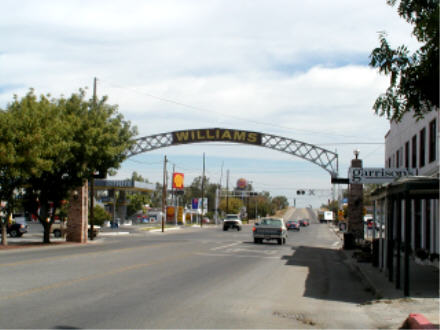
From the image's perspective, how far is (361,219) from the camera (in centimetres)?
3806

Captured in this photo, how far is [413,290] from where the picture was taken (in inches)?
542

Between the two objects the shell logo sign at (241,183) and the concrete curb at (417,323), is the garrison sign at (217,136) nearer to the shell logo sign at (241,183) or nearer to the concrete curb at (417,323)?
the concrete curb at (417,323)

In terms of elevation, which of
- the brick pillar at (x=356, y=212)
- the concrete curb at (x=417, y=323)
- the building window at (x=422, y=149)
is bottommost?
the concrete curb at (x=417, y=323)

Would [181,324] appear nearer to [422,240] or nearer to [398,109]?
[398,109]

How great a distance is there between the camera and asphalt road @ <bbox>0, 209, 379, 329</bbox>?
29.9 ft

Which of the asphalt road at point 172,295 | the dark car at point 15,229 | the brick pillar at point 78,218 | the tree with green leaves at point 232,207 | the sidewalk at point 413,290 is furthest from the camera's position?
the tree with green leaves at point 232,207

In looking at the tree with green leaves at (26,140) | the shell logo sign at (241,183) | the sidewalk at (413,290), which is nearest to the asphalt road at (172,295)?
the sidewalk at (413,290)

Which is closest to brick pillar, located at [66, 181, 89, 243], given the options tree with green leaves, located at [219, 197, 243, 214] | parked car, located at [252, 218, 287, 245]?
parked car, located at [252, 218, 287, 245]

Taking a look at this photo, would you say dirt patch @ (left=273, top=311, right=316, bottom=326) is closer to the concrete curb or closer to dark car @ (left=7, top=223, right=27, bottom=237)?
the concrete curb

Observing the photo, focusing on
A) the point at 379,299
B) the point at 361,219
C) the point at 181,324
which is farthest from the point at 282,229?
the point at 181,324

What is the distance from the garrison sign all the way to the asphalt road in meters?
29.9

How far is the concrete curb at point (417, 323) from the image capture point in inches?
339

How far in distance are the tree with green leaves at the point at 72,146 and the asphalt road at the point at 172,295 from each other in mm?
10549

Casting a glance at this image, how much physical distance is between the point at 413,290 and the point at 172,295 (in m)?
6.08
